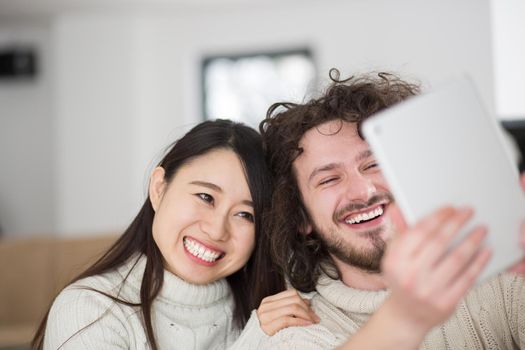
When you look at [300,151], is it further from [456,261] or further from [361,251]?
[456,261]

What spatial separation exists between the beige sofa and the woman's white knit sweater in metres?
1.67

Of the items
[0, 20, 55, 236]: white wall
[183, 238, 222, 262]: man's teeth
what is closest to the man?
[183, 238, 222, 262]: man's teeth

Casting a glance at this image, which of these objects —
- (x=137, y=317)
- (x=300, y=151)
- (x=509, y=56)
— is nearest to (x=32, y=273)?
(x=137, y=317)

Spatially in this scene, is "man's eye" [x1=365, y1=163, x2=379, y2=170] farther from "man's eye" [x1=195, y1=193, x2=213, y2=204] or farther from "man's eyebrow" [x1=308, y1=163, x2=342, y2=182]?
"man's eye" [x1=195, y1=193, x2=213, y2=204]

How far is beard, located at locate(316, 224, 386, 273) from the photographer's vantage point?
136cm

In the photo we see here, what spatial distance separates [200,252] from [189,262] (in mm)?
40

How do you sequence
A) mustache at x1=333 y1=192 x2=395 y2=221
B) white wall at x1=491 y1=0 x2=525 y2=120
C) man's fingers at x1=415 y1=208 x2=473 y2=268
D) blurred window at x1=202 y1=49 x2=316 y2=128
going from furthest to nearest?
blurred window at x1=202 y1=49 x2=316 y2=128 < white wall at x1=491 y1=0 x2=525 y2=120 < mustache at x1=333 y1=192 x2=395 y2=221 < man's fingers at x1=415 y1=208 x2=473 y2=268

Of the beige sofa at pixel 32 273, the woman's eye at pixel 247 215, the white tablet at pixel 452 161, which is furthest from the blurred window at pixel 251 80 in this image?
the white tablet at pixel 452 161

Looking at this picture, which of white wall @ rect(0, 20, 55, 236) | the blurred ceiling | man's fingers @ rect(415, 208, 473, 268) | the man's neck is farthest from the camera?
white wall @ rect(0, 20, 55, 236)

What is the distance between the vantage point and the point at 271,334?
49.5 inches

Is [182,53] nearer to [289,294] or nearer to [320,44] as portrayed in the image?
[320,44]

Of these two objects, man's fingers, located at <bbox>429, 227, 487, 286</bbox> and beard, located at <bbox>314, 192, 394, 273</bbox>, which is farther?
beard, located at <bbox>314, 192, 394, 273</bbox>

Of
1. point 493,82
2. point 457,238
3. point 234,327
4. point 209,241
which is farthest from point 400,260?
point 493,82

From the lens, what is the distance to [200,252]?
1.45 meters
